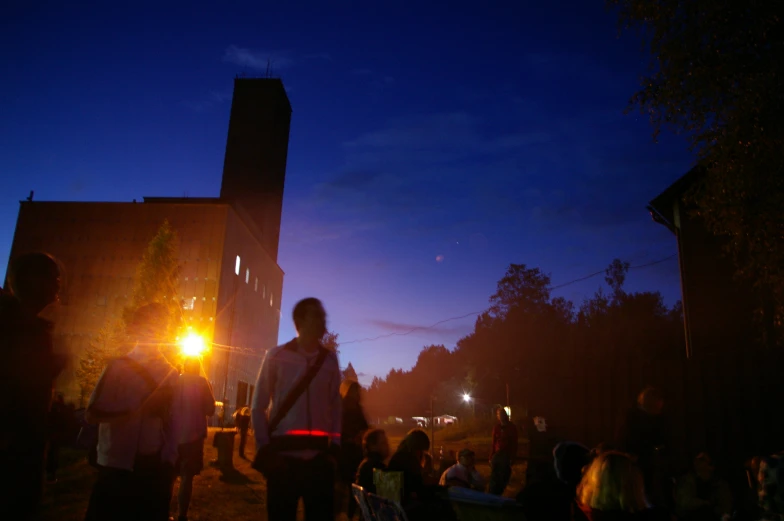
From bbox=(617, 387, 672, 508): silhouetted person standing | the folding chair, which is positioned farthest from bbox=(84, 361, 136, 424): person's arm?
bbox=(617, 387, 672, 508): silhouetted person standing

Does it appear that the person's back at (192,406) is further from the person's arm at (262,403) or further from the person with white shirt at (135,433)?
the person's arm at (262,403)

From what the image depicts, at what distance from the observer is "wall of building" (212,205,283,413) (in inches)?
1584

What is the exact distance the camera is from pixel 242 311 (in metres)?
45.4

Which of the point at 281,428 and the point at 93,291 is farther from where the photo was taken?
the point at 93,291

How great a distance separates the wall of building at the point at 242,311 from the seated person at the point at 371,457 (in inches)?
1399

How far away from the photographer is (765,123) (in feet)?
26.5

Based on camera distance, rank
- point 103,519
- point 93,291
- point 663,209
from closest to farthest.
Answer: point 103,519
point 663,209
point 93,291

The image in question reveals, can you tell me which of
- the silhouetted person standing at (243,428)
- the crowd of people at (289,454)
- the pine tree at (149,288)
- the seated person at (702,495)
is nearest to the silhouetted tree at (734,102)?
the seated person at (702,495)

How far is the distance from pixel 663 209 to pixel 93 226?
40.5 meters

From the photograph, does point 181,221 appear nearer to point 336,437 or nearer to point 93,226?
point 93,226

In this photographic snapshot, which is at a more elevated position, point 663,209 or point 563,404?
point 663,209

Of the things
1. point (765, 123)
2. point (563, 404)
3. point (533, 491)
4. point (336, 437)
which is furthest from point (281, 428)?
point (563, 404)

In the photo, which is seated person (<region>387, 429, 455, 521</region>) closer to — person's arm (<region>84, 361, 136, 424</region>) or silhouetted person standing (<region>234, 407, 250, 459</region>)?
person's arm (<region>84, 361, 136, 424</region>)

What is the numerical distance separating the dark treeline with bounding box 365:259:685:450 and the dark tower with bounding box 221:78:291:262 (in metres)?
26.7
